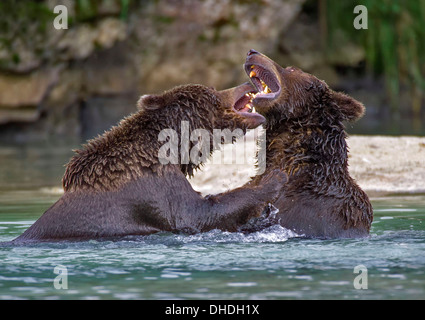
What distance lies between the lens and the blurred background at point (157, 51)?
1858cm

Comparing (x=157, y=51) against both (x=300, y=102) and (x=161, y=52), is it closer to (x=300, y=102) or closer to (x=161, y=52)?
(x=161, y=52)

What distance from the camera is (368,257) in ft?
19.4

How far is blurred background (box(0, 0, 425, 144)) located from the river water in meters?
11.7

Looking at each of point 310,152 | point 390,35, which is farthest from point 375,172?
point 390,35

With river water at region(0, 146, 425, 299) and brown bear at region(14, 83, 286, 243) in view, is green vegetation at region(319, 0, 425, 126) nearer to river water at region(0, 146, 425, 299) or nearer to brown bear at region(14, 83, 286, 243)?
river water at region(0, 146, 425, 299)

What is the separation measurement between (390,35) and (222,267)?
17.0 meters

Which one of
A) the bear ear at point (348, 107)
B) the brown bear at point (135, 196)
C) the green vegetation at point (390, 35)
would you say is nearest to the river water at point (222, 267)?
the brown bear at point (135, 196)

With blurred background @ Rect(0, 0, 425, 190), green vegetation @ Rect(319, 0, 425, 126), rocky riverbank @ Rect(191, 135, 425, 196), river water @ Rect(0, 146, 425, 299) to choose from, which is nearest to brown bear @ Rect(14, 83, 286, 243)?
river water @ Rect(0, 146, 425, 299)

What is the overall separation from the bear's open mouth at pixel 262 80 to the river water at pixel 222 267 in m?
1.43

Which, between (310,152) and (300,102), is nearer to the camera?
(310,152)

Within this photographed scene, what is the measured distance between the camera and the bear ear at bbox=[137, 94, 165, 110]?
7113mm

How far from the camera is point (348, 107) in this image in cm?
734
